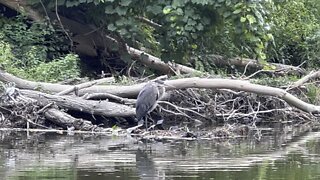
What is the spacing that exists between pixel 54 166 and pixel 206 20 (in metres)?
7.25

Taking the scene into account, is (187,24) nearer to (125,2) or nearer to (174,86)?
(125,2)

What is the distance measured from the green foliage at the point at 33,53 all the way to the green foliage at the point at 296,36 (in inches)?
249

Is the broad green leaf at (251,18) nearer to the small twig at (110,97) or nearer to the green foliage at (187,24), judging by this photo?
the green foliage at (187,24)

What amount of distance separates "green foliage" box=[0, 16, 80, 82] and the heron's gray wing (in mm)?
2825

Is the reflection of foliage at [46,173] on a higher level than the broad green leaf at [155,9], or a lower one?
lower

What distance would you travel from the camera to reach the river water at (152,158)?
8148mm

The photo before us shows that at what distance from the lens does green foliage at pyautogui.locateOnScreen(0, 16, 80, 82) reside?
48.8 feet

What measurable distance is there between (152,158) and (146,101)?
3083 mm

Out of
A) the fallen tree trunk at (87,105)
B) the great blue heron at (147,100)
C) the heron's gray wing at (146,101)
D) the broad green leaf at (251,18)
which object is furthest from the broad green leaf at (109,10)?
the heron's gray wing at (146,101)

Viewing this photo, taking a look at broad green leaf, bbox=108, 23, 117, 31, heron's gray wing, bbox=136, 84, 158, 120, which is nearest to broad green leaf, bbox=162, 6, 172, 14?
broad green leaf, bbox=108, 23, 117, 31

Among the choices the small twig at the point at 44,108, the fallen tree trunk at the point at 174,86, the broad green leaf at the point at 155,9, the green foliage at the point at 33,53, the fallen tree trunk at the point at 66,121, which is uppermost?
the broad green leaf at the point at 155,9

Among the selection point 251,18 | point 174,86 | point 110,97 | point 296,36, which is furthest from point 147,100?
point 296,36

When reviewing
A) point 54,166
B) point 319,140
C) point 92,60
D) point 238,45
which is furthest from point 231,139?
point 92,60

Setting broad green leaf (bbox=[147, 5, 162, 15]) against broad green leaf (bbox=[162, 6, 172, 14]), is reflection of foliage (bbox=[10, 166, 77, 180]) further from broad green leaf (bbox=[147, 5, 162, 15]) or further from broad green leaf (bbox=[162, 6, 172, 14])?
broad green leaf (bbox=[147, 5, 162, 15])
